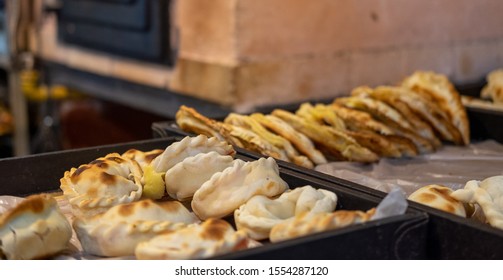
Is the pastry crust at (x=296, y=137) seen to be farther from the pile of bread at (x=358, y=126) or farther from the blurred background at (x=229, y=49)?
the blurred background at (x=229, y=49)

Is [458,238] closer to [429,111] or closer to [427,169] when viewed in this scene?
[427,169]

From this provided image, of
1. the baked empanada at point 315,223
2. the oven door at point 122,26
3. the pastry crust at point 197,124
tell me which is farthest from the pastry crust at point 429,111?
the oven door at point 122,26

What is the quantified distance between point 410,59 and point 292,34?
635 millimetres

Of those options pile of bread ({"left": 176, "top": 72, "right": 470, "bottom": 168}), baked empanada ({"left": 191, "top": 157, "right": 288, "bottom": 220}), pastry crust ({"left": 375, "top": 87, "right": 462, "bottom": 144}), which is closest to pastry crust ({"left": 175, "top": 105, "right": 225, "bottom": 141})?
pile of bread ({"left": 176, "top": 72, "right": 470, "bottom": 168})

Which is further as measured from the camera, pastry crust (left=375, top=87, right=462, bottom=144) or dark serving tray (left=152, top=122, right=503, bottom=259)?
pastry crust (left=375, top=87, right=462, bottom=144)

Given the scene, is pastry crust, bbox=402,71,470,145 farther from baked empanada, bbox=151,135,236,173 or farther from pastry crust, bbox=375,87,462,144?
baked empanada, bbox=151,135,236,173

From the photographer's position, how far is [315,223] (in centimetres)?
113

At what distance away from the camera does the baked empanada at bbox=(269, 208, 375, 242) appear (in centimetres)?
112

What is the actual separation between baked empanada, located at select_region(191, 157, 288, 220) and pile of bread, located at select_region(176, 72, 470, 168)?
39 centimetres

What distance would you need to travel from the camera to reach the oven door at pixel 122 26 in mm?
3125

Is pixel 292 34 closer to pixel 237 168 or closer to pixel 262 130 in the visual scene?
pixel 262 130

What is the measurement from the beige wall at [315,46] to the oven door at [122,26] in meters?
0.08
